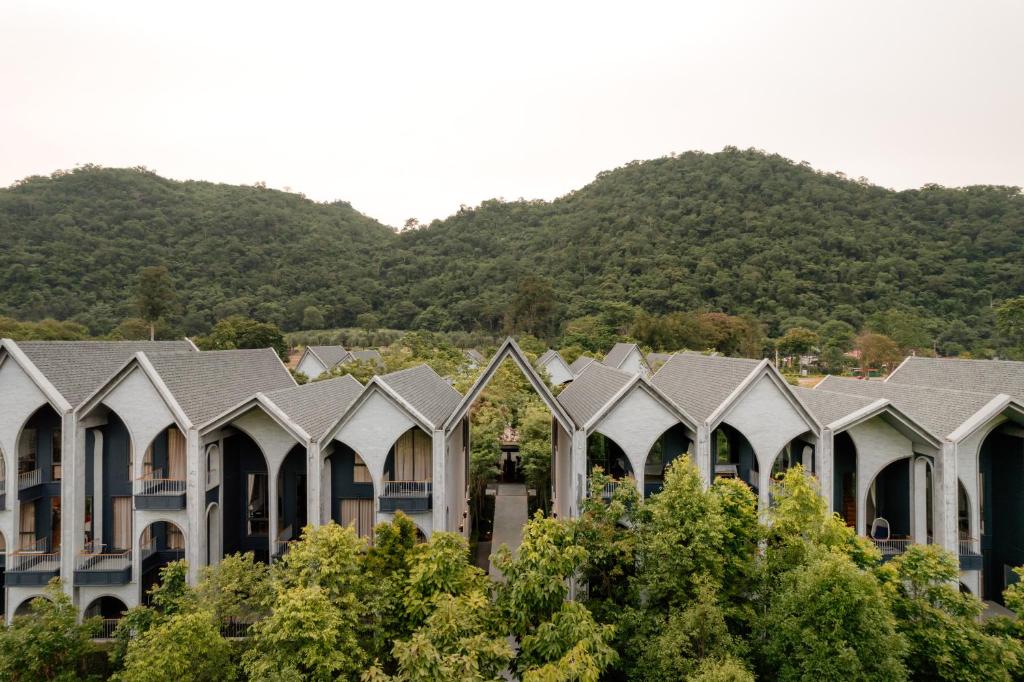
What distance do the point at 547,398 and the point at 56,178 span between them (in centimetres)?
14350

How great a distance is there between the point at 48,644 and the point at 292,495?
8414mm

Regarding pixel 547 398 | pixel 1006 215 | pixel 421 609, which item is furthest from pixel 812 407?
pixel 1006 215

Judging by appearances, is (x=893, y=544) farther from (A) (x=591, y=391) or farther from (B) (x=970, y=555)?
(A) (x=591, y=391)

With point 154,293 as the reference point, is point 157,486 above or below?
below

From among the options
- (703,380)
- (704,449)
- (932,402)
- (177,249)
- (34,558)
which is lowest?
(34,558)

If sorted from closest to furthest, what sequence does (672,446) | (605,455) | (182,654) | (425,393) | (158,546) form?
(182,654) < (158,546) < (672,446) < (425,393) < (605,455)

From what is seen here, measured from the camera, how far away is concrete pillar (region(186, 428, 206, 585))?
62.8 ft

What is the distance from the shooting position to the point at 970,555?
63.8ft

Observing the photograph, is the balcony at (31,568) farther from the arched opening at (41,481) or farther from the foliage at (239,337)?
A: the foliage at (239,337)

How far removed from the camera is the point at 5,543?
798 inches

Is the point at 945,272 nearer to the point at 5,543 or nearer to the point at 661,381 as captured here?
the point at 661,381

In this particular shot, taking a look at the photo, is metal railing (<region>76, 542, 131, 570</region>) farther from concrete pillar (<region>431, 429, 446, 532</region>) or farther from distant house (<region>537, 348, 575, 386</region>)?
distant house (<region>537, 348, 575, 386</region>)

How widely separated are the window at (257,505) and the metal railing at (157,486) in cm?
271

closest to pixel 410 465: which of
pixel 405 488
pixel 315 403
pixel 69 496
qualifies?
pixel 405 488
